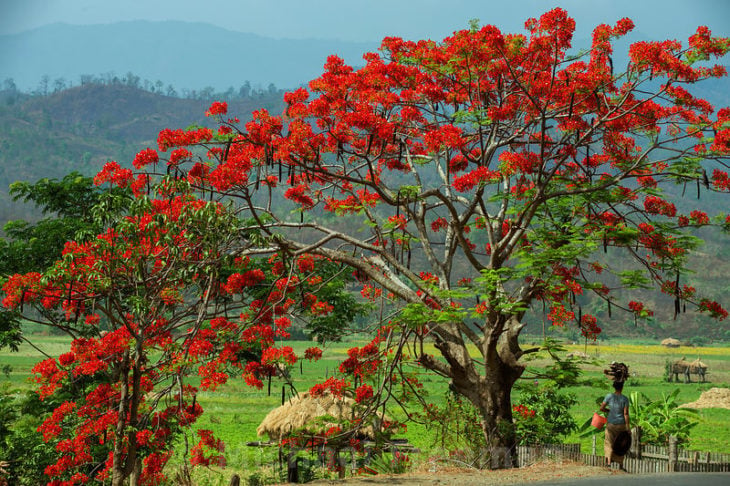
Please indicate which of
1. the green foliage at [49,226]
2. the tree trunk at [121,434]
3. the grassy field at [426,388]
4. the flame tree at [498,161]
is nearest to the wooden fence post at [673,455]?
the grassy field at [426,388]

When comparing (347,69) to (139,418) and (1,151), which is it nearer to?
(139,418)

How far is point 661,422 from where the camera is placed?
569 inches

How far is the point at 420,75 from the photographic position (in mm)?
13461

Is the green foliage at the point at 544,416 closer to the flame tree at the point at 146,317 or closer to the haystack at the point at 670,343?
the flame tree at the point at 146,317

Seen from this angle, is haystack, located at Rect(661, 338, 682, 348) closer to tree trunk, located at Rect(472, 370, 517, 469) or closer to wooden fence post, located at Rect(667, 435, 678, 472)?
wooden fence post, located at Rect(667, 435, 678, 472)

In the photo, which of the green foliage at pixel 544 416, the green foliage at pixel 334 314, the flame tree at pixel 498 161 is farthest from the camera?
the green foliage at pixel 544 416

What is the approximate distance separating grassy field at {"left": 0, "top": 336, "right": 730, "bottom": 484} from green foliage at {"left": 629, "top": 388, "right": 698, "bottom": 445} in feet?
3.94

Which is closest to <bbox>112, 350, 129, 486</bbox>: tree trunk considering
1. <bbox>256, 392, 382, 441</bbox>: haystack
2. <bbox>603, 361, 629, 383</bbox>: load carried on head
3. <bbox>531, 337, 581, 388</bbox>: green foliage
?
<bbox>256, 392, 382, 441</bbox>: haystack

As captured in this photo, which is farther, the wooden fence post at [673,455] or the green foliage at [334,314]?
the green foliage at [334,314]

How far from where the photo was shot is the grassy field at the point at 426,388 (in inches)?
776

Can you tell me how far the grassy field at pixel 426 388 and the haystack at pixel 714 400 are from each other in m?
1.03

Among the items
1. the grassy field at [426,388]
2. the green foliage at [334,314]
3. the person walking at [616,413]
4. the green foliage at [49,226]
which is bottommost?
the grassy field at [426,388]

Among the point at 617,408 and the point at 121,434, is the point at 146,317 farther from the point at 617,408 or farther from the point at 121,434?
the point at 617,408

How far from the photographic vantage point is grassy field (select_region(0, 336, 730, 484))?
19.7 m
